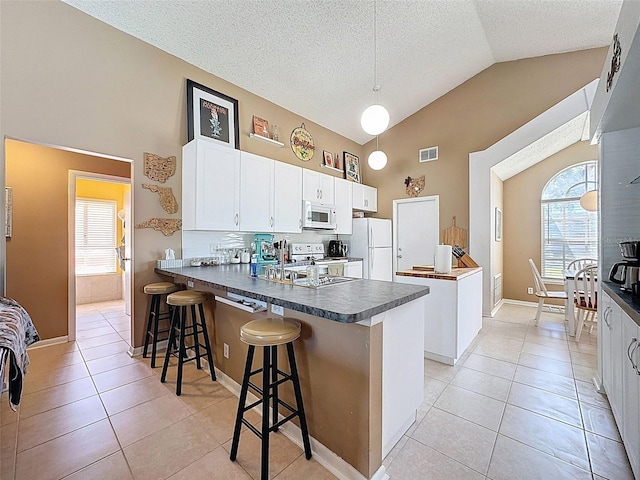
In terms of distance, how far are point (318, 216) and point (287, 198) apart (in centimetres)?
69

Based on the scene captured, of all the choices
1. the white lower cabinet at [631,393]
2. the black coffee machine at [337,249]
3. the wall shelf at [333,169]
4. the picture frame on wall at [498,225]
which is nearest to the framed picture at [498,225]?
the picture frame on wall at [498,225]

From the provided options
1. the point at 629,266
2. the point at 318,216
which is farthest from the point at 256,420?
the point at 318,216

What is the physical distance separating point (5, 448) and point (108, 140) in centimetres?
255

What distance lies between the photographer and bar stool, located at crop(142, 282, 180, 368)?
9.16ft

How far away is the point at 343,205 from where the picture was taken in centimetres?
515

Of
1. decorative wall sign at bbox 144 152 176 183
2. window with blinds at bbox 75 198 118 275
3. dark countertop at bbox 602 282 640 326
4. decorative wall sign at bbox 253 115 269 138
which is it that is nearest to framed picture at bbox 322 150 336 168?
decorative wall sign at bbox 253 115 269 138

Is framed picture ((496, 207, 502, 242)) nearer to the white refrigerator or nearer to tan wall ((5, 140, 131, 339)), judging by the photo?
the white refrigerator

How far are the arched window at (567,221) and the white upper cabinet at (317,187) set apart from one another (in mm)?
3980

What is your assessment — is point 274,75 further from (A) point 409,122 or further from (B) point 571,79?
(B) point 571,79

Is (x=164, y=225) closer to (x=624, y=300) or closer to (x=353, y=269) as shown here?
(x=353, y=269)

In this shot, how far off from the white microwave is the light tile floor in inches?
99.8

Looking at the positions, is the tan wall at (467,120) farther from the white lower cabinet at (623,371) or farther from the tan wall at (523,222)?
the white lower cabinet at (623,371)

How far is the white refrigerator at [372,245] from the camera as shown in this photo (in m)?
5.19

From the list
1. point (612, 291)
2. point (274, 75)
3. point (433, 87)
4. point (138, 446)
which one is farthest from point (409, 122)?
point (138, 446)
